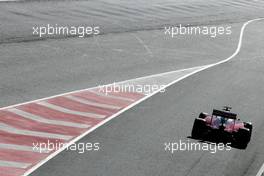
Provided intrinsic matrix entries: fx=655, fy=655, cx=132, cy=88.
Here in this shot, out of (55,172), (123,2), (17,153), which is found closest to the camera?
(55,172)

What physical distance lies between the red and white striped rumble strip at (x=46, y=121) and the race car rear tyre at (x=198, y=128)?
11.5 ft

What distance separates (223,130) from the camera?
19.9 metres

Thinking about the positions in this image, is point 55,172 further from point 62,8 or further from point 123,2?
point 123,2

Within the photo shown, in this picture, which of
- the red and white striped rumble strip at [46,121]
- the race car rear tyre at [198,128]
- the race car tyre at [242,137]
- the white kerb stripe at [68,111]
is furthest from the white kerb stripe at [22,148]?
the race car tyre at [242,137]

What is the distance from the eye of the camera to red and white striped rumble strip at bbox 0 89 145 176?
1794cm

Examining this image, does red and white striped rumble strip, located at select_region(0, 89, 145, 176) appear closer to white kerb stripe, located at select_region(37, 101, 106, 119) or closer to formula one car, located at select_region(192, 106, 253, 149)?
white kerb stripe, located at select_region(37, 101, 106, 119)

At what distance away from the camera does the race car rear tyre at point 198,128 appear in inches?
781

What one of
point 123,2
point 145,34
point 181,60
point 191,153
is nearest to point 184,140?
point 191,153

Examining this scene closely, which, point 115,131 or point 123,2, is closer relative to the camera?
point 115,131

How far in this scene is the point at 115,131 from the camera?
20984mm

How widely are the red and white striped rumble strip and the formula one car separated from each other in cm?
371

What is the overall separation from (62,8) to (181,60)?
46.5 feet

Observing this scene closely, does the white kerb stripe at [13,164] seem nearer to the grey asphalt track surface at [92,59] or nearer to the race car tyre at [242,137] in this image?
the grey asphalt track surface at [92,59]

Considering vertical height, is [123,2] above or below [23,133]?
above
